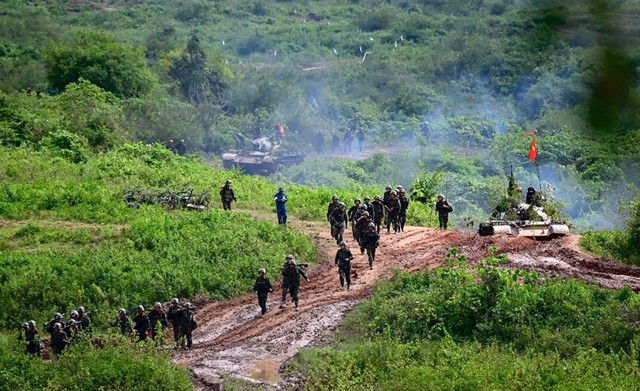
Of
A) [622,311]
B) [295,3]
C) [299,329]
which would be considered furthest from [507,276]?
[295,3]

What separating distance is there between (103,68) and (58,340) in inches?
1207

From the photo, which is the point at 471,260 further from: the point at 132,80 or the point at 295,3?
the point at 295,3


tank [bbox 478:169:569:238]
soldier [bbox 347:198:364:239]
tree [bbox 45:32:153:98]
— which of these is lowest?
tank [bbox 478:169:569:238]

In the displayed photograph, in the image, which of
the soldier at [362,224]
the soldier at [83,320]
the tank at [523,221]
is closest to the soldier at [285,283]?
the soldier at [362,224]

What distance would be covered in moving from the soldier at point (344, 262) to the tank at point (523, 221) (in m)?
5.06

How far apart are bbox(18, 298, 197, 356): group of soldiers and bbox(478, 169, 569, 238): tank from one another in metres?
9.85

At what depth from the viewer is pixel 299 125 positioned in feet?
178

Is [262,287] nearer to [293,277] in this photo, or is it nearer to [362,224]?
[293,277]

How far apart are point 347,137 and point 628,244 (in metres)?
29.4

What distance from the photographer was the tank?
28.5 m

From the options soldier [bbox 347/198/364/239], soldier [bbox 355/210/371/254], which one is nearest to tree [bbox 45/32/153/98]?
soldier [bbox 347/198/364/239]

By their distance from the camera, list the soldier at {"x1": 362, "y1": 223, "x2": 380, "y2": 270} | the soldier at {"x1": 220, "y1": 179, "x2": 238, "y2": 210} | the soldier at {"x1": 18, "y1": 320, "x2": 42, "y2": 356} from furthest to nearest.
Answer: the soldier at {"x1": 220, "y1": 179, "x2": 238, "y2": 210}, the soldier at {"x1": 362, "y1": 223, "x2": 380, "y2": 270}, the soldier at {"x1": 18, "y1": 320, "x2": 42, "y2": 356}

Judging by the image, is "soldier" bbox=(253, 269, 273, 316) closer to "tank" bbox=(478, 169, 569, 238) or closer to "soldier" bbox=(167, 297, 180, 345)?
"soldier" bbox=(167, 297, 180, 345)

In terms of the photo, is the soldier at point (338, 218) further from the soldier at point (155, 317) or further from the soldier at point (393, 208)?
the soldier at point (155, 317)
